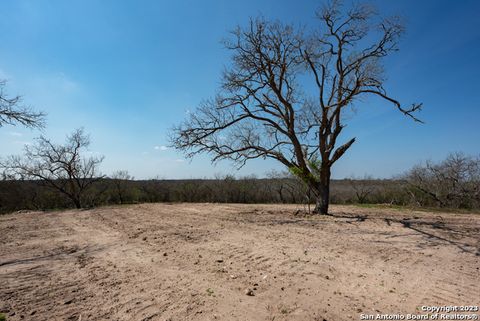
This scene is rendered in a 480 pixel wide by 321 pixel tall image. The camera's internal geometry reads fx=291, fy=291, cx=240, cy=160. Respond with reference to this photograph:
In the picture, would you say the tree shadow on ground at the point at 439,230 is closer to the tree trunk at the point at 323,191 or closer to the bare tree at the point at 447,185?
the tree trunk at the point at 323,191

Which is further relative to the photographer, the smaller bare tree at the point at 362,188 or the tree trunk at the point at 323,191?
the smaller bare tree at the point at 362,188

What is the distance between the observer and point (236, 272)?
4910 mm

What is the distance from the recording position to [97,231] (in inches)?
348

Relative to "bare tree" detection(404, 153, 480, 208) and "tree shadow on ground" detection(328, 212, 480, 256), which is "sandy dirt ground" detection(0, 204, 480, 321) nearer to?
"tree shadow on ground" detection(328, 212, 480, 256)

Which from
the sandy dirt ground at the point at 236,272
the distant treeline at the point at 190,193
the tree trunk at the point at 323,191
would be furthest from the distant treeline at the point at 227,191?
the sandy dirt ground at the point at 236,272

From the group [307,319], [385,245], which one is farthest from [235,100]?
[307,319]

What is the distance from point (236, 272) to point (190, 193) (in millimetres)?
21769

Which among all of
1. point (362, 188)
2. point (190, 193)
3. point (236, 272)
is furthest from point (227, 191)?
point (236, 272)

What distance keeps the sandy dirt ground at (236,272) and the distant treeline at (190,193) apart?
15865 mm

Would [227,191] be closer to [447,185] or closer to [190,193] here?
[190,193]

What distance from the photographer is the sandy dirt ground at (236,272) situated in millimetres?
3637

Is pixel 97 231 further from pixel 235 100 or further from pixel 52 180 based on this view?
pixel 52 180

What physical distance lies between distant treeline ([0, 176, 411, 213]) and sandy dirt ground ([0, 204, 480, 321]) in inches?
625

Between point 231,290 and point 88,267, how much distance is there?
2803mm
